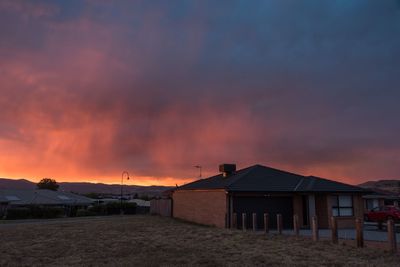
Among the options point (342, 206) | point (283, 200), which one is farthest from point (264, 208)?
point (342, 206)

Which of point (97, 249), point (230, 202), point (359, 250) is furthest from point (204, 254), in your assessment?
point (230, 202)

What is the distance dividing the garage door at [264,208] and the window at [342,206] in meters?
3.20

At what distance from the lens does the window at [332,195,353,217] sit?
1260 inches

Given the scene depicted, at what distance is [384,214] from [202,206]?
1418 centimetres

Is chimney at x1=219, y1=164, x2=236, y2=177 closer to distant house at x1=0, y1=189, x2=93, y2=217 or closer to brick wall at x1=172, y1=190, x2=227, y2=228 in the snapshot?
brick wall at x1=172, y1=190, x2=227, y2=228

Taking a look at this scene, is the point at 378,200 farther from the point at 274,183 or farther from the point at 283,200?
the point at 274,183

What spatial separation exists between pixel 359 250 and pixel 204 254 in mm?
6055

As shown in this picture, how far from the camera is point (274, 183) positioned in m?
33.2

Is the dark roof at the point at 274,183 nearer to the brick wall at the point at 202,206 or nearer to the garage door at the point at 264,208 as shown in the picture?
the brick wall at the point at 202,206

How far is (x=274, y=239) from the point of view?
20844 millimetres

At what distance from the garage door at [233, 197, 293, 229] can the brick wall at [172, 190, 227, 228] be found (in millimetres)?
1174

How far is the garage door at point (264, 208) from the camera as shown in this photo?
3148 cm

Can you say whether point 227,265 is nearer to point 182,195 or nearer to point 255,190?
point 255,190

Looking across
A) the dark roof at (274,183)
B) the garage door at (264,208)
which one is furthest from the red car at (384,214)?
the garage door at (264,208)
